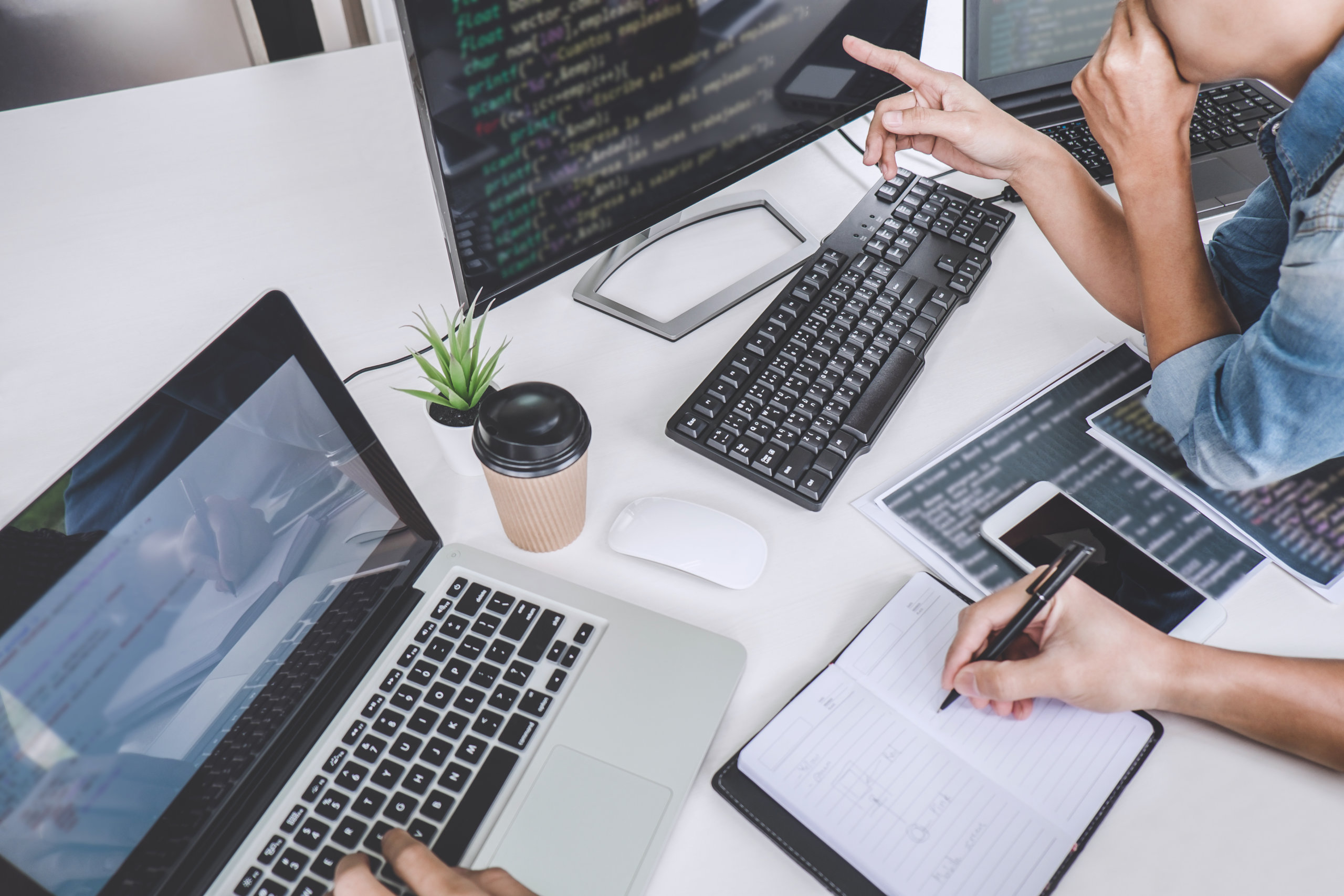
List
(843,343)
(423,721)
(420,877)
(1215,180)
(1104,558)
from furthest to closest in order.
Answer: (1215,180)
(843,343)
(1104,558)
(423,721)
(420,877)

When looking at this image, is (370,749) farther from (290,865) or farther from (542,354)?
(542,354)

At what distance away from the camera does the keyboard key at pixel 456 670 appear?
60cm

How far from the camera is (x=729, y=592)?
672 millimetres

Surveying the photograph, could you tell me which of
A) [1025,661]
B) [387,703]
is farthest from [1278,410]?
[387,703]

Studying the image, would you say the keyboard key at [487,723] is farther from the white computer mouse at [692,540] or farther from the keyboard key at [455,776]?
the white computer mouse at [692,540]

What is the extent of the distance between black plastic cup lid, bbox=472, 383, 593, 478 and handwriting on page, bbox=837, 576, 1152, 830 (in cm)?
25

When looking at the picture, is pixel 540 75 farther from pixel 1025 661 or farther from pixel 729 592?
pixel 1025 661

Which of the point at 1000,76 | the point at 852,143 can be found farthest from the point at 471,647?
the point at 1000,76

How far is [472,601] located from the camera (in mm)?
634

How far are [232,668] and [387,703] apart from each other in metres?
0.10

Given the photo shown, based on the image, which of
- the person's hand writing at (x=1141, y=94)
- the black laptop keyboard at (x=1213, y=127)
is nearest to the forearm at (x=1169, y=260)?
the person's hand writing at (x=1141, y=94)

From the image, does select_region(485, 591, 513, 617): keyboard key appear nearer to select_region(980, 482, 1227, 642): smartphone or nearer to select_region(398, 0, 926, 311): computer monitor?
select_region(398, 0, 926, 311): computer monitor

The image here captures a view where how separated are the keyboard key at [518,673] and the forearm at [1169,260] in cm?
59

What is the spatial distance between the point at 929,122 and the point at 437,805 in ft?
2.43
